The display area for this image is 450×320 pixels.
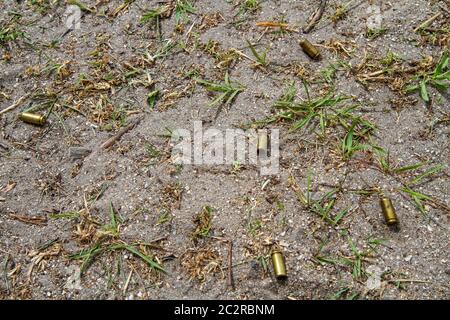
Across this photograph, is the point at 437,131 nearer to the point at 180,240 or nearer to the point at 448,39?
the point at 448,39

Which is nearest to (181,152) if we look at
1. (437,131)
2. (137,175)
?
(137,175)

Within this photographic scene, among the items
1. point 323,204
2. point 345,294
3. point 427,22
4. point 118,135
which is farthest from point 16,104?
point 427,22

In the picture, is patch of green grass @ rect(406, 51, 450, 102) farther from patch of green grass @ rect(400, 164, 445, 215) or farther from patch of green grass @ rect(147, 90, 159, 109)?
patch of green grass @ rect(147, 90, 159, 109)

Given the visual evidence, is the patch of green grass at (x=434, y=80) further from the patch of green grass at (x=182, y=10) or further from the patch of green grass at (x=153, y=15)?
the patch of green grass at (x=153, y=15)

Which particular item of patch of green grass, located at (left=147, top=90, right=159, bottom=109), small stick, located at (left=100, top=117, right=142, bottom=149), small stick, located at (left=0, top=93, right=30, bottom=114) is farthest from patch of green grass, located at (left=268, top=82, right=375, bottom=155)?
small stick, located at (left=0, top=93, right=30, bottom=114)

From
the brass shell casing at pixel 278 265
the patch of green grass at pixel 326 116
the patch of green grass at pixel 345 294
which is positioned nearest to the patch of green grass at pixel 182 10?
the patch of green grass at pixel 326 116
